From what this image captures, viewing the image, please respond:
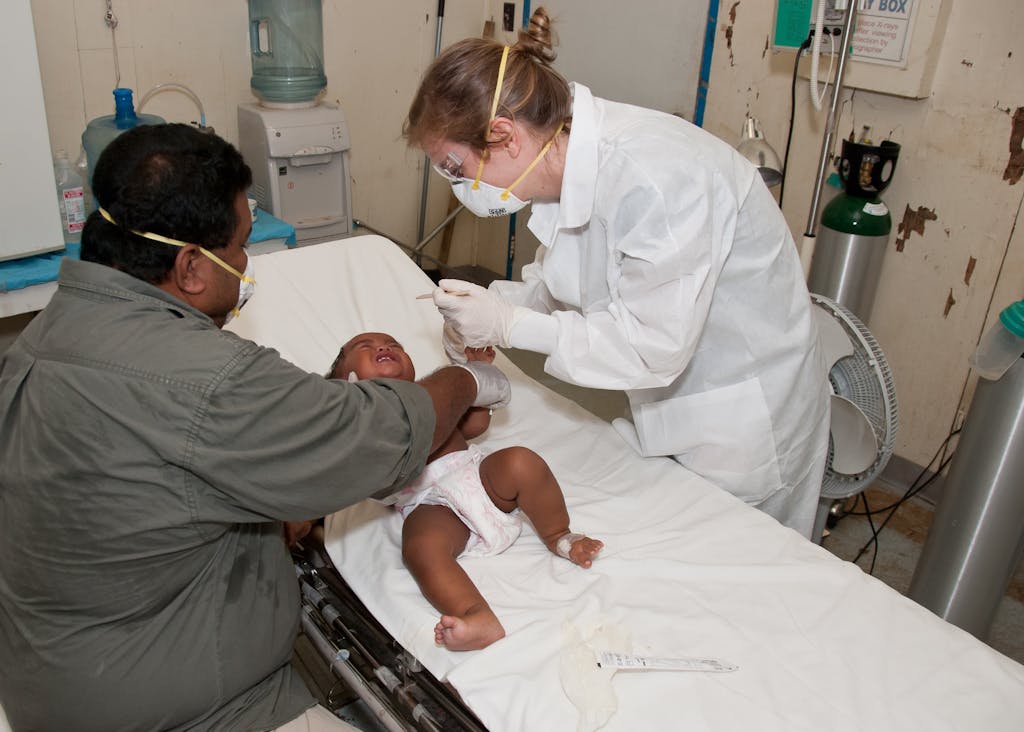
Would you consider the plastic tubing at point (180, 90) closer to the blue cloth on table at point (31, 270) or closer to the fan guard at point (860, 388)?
the blue cloth on table at point (31, 270)

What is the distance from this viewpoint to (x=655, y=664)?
4.53ft

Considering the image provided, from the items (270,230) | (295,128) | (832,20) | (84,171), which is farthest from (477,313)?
(84,171)

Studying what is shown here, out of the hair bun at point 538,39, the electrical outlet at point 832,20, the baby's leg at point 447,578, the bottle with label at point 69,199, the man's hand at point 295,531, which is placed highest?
the electrical outlet at point 832,20

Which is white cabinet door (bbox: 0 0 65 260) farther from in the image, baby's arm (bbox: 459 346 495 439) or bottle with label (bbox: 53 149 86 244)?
baby's arm (bbox: 459 346 495 439)

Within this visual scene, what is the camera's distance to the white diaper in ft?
5.70

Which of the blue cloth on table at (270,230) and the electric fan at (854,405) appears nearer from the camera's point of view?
the electric fan at (854,405)

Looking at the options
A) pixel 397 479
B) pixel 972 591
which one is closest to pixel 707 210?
pixel 397 479

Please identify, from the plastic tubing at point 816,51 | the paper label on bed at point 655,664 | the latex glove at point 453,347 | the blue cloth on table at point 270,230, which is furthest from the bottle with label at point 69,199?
the plastic tubing at point 816,51

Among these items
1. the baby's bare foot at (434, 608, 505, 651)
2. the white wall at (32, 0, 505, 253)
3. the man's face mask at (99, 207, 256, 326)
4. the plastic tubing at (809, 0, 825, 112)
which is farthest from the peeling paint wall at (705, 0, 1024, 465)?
the man's face mask at (99, 207, 256, 326)

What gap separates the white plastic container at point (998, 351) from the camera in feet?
6.37

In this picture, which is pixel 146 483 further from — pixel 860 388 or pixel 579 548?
pixel 860 388

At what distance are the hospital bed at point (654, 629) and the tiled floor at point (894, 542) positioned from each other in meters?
0.84

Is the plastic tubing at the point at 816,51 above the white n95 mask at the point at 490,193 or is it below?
above

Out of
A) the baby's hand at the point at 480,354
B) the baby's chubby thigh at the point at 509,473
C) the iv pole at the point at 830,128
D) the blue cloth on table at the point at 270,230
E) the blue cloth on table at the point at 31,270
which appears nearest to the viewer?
the baby's chubby thigh at the point at 509,473
